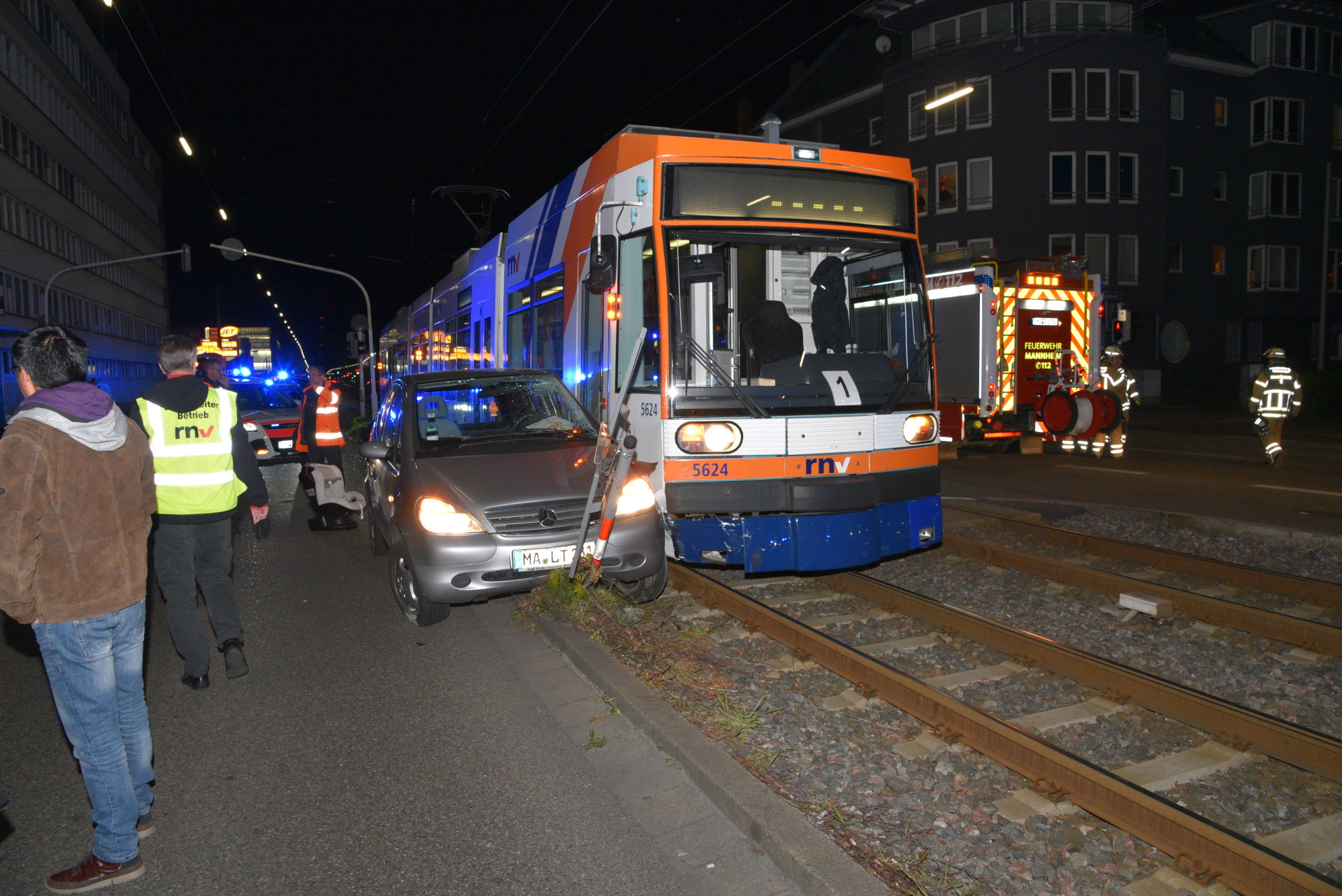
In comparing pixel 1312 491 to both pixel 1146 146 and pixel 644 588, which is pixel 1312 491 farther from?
pixel 1146 146

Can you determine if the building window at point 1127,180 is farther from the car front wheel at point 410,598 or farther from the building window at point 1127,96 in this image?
the car front wheel at point 410,598

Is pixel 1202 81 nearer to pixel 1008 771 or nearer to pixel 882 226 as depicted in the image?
pixel 882 226

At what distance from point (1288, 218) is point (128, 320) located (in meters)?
64.5

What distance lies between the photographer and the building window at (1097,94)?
32562 mm

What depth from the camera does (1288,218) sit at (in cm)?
3691

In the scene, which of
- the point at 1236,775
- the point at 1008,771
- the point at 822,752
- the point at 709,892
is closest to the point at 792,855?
the point at 709,892

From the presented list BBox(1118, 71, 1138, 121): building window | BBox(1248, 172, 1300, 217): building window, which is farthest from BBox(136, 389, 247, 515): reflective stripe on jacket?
BBox(1248, 172, 1300, 217): building window

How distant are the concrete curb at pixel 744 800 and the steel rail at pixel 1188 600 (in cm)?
396

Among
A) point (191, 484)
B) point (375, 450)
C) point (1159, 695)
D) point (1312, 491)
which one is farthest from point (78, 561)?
point (1312, 491)

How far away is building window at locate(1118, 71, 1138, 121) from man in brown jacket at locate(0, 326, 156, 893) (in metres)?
36.9

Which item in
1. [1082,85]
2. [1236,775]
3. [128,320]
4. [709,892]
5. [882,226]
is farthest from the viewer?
[128,320]

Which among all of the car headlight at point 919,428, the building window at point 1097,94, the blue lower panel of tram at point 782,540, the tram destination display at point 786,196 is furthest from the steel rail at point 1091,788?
the building window at point 1097,94

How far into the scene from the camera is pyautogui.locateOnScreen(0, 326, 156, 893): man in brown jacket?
315cm

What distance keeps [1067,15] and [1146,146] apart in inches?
228
